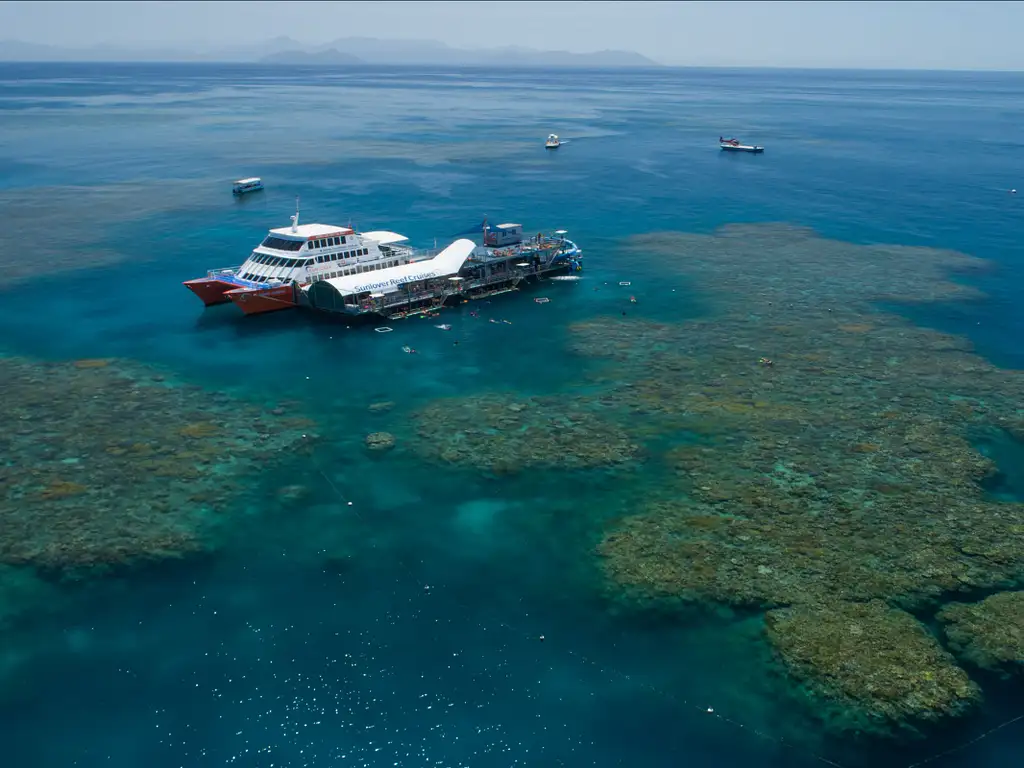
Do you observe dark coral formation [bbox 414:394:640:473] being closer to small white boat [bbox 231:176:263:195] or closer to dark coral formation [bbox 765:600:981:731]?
dark coral formation [bbox 765:600:981:731]

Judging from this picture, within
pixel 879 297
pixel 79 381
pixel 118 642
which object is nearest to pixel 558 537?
pixel 118 642

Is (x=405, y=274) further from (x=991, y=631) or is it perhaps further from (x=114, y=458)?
(x=991, y=631)

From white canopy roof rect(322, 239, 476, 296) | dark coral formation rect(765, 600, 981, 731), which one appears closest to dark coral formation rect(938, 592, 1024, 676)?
dark coral formation rect(765, 600, 981, 731)

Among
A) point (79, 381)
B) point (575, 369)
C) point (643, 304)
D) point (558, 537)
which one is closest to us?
point (558, 537)

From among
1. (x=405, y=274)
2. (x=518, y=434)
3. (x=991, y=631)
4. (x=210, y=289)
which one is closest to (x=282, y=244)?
(x=210, y=289)

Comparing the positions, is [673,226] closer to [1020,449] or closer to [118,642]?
[1020,449]

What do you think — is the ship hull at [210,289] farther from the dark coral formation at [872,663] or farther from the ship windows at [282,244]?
the dark coral formation at [872,663]

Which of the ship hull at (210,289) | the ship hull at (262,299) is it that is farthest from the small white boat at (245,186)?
the ship hull at (262,299)

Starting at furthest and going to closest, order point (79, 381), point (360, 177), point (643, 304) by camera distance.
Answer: point (360, 177)
point (643, 304)
point (79, 381)
